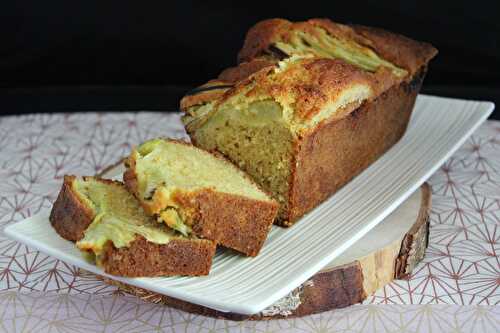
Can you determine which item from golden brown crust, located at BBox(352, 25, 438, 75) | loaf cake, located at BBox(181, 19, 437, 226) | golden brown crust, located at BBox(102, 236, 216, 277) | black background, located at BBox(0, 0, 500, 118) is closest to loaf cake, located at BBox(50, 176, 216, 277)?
golden brown crust, located at BBox(102, 236, 216, 277)

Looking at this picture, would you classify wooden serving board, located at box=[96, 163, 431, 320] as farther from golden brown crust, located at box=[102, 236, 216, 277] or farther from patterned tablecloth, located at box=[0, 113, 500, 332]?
golden brown crust, located at box=[102, 236, 216, 277]

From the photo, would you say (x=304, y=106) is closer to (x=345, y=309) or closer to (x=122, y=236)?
(x=345, y=309)

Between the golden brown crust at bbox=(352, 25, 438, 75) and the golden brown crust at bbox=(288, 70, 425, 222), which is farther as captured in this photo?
the golden brown crust at bbox=(352, 25, 438, 75)

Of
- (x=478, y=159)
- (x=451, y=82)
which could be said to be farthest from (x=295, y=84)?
(x=451, y=82)

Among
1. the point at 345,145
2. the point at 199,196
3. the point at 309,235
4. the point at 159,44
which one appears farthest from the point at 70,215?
the point at 159,44

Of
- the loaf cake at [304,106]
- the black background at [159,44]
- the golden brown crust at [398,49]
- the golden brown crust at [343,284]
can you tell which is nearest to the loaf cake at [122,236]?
the golden brown crust at [343,284]

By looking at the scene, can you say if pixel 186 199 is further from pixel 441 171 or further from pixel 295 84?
pixel 441 171

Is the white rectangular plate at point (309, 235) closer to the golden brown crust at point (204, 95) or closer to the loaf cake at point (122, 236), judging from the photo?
the loaf cake at point (122, 236)
